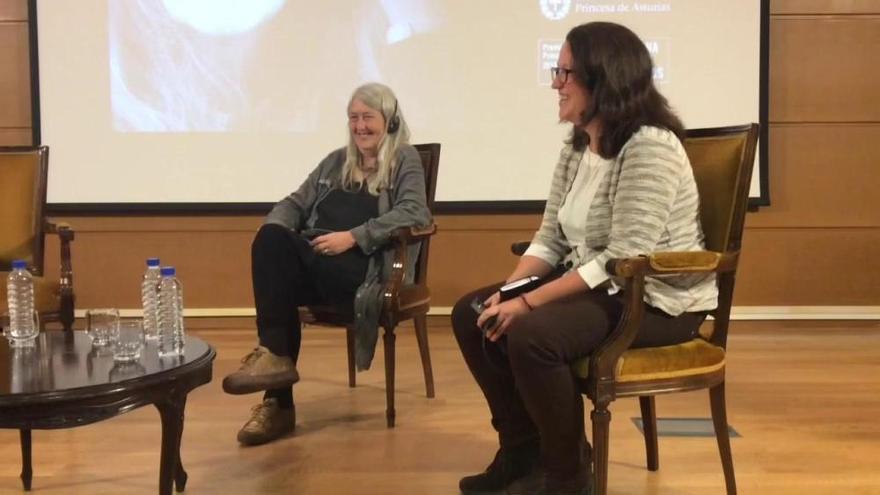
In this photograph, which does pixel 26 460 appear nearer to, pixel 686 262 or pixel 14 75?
pixel 686 262

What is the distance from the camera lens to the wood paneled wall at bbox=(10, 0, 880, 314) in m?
4.37

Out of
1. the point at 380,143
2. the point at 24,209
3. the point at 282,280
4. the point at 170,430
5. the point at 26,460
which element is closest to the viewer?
the point at 170,430

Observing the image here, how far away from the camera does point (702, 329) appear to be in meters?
2.19

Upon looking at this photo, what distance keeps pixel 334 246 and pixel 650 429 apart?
1099 mm

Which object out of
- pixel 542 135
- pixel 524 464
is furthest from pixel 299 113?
pixel 524 464

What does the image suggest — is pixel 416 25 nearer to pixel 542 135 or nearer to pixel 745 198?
pixel 542 135

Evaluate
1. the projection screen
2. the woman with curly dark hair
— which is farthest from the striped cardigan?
the projection screen

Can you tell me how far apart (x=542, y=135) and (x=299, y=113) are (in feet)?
4.01

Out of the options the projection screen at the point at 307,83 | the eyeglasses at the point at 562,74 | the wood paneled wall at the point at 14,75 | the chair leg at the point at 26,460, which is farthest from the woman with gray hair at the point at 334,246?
the wood paneled wall at the point at 14,75

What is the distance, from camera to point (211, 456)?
8.21ft

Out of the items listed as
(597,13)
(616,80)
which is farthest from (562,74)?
(597,13)

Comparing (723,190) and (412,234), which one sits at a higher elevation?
(723,190)

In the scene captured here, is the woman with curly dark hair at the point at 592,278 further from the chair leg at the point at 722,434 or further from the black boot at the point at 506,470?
the chair leg at the point at 722,434

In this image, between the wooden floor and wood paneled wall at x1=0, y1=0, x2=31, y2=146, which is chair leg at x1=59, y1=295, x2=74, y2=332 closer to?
the wooden floor
